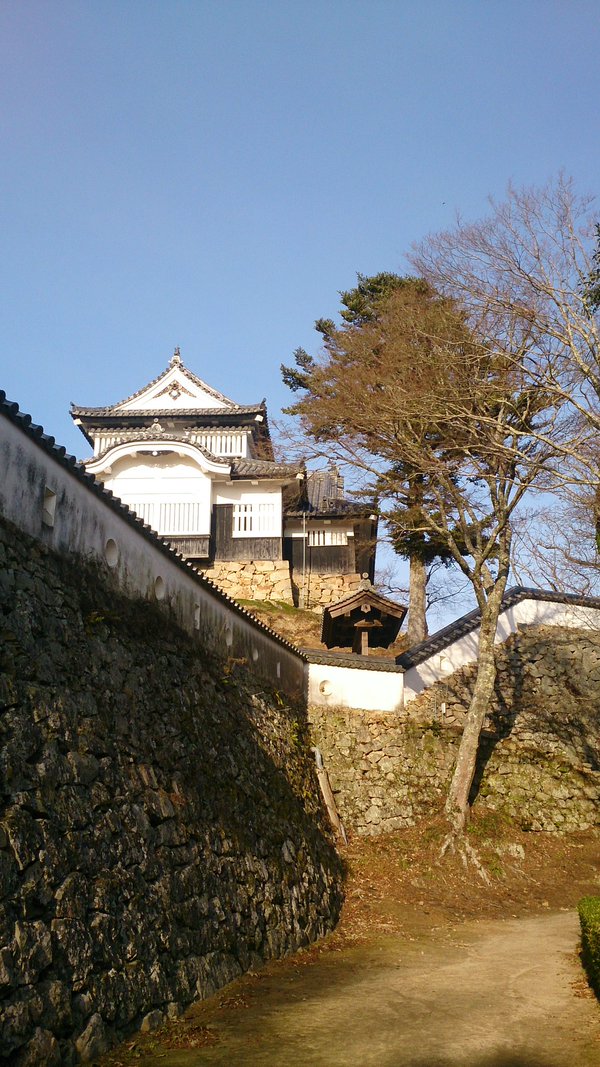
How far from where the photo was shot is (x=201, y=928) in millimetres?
8328

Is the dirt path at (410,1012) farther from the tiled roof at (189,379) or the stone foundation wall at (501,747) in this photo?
the tiled roof at (189,379)

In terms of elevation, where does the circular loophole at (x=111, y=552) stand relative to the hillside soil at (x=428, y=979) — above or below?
above

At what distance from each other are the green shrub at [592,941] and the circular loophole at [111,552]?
635cm

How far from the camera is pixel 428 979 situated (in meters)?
9.69

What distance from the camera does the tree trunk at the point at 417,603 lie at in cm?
2456

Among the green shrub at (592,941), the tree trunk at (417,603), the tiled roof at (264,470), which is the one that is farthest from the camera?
the tiled roof at (264,470)

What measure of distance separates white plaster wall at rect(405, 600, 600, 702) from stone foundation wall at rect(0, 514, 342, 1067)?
21.1 ft

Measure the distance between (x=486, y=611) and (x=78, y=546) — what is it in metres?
9.80

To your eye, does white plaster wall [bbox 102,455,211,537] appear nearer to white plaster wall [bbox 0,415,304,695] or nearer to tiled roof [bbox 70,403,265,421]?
tiled roof [bbox 70,403,265,421]

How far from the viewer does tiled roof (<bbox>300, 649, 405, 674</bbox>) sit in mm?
17219

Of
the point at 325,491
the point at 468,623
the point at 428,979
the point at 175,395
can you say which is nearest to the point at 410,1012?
the point at 428,979

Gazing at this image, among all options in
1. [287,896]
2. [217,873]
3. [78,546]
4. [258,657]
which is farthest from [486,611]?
[78,546]

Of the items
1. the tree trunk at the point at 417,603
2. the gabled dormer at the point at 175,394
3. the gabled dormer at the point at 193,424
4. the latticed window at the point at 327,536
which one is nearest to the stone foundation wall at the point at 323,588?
the latticed window at the point at 327,536

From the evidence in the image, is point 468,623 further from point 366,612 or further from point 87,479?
point 87,479
